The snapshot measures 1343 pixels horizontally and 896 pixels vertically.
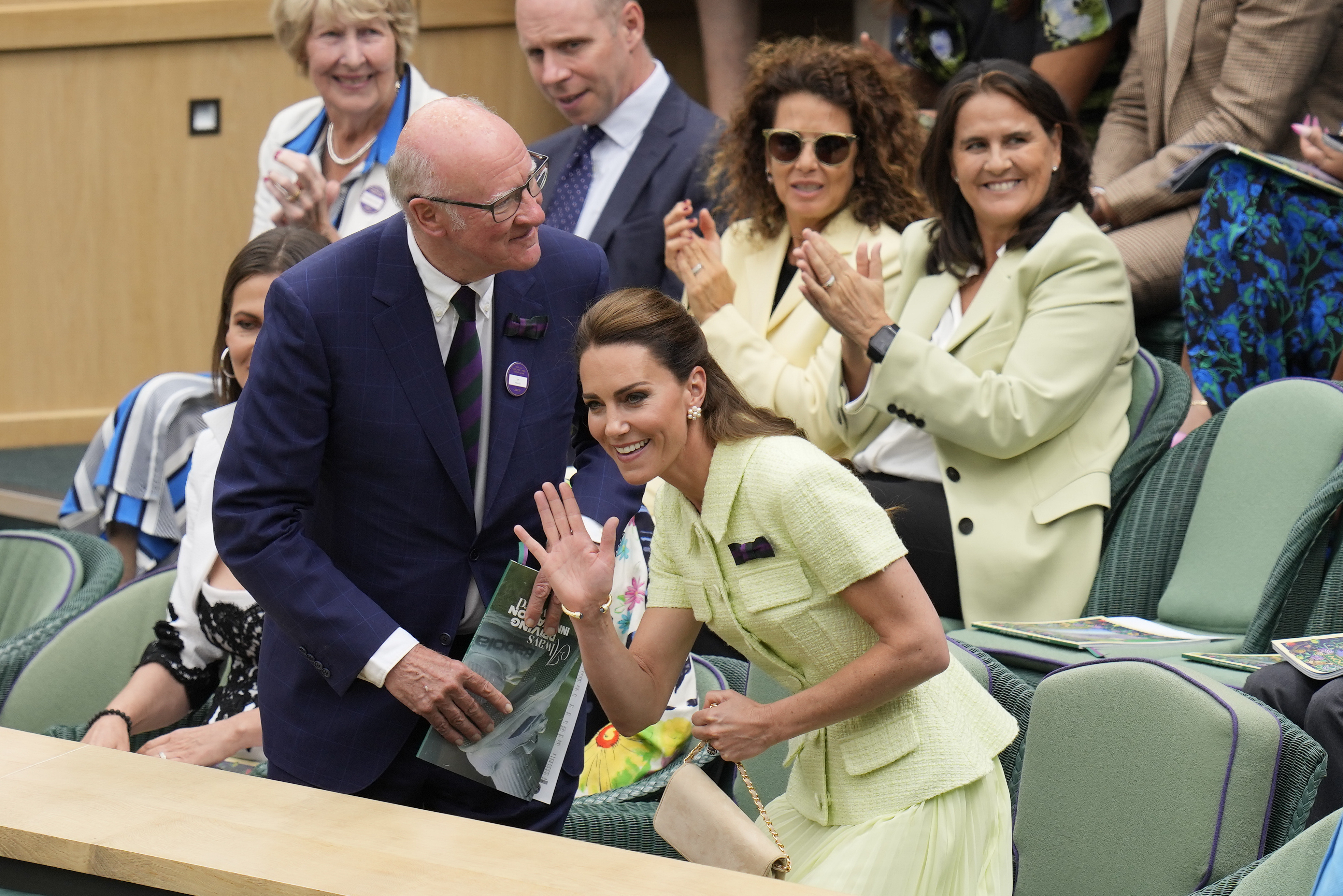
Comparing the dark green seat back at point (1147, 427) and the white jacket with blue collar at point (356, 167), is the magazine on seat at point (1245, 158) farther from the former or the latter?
the white jacket with blue collar at point (356, 167)

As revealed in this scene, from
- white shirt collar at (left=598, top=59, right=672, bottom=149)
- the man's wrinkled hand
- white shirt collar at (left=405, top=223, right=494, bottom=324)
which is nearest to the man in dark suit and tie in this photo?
white shirt collar at (left=598, top=59, right=672, bottom=149)

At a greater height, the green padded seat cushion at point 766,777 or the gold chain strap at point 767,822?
the gold chain strap at point 767,822

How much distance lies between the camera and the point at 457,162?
1.95 meters

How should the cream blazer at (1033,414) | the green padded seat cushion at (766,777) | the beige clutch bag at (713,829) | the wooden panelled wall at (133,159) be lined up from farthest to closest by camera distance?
the wooden panelled wall at (133,159), the cream blazer at (1033,414), the green padded seat cushion at (766,777), the beige clutch bag at (713,829)

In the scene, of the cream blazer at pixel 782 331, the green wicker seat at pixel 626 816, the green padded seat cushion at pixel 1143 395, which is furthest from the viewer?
the cream blazer at pixel 782 331

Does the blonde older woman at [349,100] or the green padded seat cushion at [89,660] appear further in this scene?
the blonde older woman at [349,100]

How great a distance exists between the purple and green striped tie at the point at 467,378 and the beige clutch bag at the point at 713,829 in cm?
51

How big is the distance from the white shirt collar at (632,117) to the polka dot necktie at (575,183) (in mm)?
46

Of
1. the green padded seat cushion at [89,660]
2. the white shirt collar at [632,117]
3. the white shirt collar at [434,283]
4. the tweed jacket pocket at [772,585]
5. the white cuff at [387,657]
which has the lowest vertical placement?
the green padded seat cushion at [89,660]

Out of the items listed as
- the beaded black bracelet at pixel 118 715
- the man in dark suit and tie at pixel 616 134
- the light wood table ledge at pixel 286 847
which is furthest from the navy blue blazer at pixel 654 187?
the light wood table ledge at pixel 286 847

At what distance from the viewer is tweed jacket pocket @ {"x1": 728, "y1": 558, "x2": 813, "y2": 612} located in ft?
5.98

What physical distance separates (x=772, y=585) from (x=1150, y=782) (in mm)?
698

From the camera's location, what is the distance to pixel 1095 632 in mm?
2705

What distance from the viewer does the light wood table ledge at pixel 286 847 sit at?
140 cm
